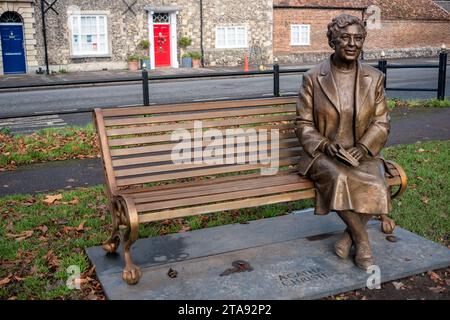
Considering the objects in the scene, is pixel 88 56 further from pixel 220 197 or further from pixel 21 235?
pixel 220 197

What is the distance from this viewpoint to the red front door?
97.5ft

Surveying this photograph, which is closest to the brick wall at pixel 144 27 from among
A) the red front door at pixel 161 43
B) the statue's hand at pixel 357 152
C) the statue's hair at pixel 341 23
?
the red front door at pixel 161 43

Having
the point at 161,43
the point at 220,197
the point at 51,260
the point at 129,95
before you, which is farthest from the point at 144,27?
the point at 220,197

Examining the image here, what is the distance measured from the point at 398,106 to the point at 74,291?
10802 mm

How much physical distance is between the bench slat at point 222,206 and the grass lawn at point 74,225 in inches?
28.4

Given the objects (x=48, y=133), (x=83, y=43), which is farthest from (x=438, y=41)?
(x=48, y=133)

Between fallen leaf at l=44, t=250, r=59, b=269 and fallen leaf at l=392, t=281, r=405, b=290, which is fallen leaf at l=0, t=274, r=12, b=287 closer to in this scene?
fallen leaf at l=44, t=250, r=59, b=269

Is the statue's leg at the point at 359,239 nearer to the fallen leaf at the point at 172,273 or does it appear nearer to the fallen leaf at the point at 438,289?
the fallen leaf at the point at 438,289

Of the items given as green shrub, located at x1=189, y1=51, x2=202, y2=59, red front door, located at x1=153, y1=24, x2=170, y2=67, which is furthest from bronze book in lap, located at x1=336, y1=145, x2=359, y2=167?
red front door, located at x1=153, y1=24, x2=170, y2=67

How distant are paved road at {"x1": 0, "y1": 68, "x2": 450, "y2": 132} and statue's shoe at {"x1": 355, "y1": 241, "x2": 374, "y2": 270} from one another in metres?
9.04

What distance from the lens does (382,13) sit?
3891cm

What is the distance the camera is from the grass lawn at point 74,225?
4.45m

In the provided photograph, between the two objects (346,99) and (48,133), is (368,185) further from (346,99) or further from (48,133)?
(48,133)
